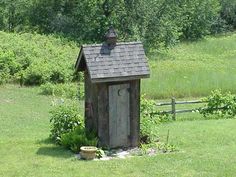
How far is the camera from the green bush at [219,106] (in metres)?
22.2

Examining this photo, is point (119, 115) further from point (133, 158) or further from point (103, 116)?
point (133, 158)

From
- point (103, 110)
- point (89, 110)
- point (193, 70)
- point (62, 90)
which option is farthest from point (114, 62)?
point (193, 70)

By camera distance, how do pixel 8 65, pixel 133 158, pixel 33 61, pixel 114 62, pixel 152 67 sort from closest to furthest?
pixel 133 158 → pixel 114 62 → pixel 8 65 → pixel 33 61 → pixel 152 67

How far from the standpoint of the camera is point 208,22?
2090 inches

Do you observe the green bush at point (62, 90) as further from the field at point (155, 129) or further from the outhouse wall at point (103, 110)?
the outhouse wall at point (103, 110)

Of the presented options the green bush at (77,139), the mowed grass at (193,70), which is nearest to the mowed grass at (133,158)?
the green bush at (77,139)

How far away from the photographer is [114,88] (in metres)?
15.4

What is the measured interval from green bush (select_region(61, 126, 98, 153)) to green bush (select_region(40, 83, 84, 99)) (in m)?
9.88

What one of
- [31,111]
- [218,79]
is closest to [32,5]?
[218,79]

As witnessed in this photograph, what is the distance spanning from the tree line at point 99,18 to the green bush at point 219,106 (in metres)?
18.0

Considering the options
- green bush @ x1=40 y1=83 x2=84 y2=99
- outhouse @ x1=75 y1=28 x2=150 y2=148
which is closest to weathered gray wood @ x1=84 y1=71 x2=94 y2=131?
outhouse @ x1=75 y1=28 x2=150 y2=148

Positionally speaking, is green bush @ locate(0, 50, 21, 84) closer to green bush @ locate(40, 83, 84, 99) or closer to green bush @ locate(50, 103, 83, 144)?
green bush @ locate(40, 83, 84, 99)

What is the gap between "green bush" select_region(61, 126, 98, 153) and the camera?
1523 centimetres

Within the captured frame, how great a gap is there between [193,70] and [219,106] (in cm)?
1008
